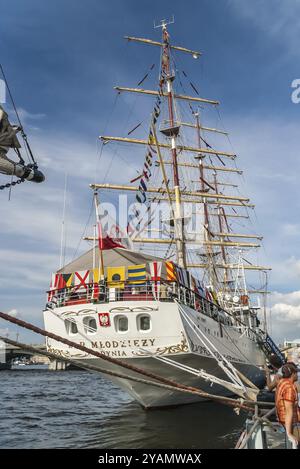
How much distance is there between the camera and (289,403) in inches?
251

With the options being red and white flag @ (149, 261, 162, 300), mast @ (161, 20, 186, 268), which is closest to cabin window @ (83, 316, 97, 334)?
red and white flag @ (149, 261, 162, 300)

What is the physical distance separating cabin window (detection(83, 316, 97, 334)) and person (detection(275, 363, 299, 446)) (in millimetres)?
12133

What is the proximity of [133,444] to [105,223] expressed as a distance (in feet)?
29.1

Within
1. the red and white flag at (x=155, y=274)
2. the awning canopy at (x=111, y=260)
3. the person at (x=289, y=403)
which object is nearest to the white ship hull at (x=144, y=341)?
the red and white flag at (x=155, y=274)

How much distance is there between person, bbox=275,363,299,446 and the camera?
625cm

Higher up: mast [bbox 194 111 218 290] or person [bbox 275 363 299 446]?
mast [bbox 194 111 218 290]

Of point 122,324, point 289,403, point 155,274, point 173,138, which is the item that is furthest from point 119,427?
point 173,138

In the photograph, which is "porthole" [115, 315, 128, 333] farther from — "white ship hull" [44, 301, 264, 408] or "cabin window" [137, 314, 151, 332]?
"cabin window" [137, 314, 151, 332]

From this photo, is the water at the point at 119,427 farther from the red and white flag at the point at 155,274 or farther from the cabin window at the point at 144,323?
the red and white flag at the point at 155,274

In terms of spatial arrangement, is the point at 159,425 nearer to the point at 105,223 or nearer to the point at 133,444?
the point at 133,444

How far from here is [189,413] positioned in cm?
1959

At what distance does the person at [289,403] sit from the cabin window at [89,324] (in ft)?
39.8

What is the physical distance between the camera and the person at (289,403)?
6.25m
